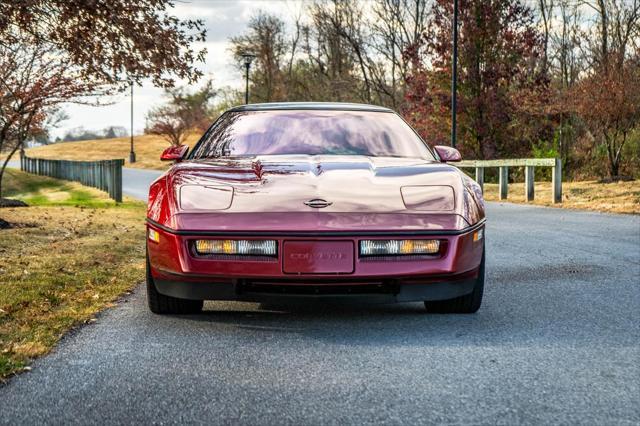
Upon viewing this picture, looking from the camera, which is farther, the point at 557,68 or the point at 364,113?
the point at 557,68

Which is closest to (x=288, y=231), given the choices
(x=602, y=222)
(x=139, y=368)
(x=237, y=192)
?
(x=237, y=192)

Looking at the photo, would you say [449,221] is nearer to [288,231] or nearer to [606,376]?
[288,231]

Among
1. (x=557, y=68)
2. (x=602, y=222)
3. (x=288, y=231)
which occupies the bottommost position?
(x=602, y=222)

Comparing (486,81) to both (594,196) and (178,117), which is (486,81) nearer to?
(594,196)

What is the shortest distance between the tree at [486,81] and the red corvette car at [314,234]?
80.2ft

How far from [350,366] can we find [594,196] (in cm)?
1581

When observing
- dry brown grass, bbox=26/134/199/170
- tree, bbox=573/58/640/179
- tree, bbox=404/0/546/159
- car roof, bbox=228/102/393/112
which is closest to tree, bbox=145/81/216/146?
dry brown grass, bbox=26/134/199/170

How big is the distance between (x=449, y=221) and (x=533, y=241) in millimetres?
5732

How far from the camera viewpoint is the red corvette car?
443 centimetres

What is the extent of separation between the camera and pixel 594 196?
60.4 ft

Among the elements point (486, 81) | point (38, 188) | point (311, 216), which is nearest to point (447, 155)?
point (311, 216)

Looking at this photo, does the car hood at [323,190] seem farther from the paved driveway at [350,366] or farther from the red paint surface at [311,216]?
the paved driveway at [350,366]

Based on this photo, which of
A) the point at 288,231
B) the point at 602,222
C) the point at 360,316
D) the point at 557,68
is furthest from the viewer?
the point at 557,68

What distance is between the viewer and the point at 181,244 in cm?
455
